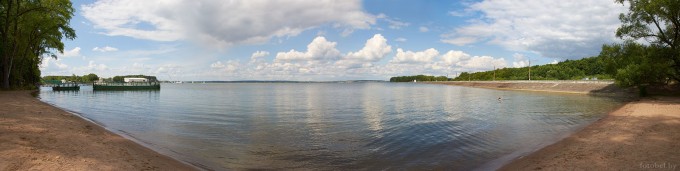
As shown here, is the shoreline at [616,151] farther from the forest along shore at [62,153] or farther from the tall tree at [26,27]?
the tall tree at [26,27]

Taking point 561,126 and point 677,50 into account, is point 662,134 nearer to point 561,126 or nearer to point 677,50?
point 561,126

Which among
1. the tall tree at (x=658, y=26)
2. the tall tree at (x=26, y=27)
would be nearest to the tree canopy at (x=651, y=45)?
the tall tree at (x=658, y=26)

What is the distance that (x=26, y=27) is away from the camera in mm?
43844

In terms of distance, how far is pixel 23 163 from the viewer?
8367mm

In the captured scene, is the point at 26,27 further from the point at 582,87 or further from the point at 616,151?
the point at 582,87

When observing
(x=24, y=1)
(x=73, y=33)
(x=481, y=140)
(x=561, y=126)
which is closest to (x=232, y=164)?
(x=481, y=140)

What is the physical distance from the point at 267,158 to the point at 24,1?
4434 centimetres

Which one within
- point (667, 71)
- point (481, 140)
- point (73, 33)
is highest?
point (73, 33)

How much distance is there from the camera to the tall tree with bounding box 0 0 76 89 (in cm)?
3947

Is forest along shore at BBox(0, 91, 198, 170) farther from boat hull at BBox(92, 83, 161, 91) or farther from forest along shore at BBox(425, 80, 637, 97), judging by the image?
boat hull at BBox(92, 83, 161, 91)

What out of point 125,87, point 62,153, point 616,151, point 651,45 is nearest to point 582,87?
point 651,45

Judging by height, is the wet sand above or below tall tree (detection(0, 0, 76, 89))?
below

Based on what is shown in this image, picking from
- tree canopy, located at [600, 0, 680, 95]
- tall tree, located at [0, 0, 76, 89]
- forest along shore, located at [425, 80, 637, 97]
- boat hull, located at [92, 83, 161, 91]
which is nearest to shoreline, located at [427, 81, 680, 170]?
tree canopy, located at [600, 0, 680, 95]

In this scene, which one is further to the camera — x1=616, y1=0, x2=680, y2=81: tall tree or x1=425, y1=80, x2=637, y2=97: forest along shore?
x1=425, y1=80, x2=637, y2=97: forest along shore
